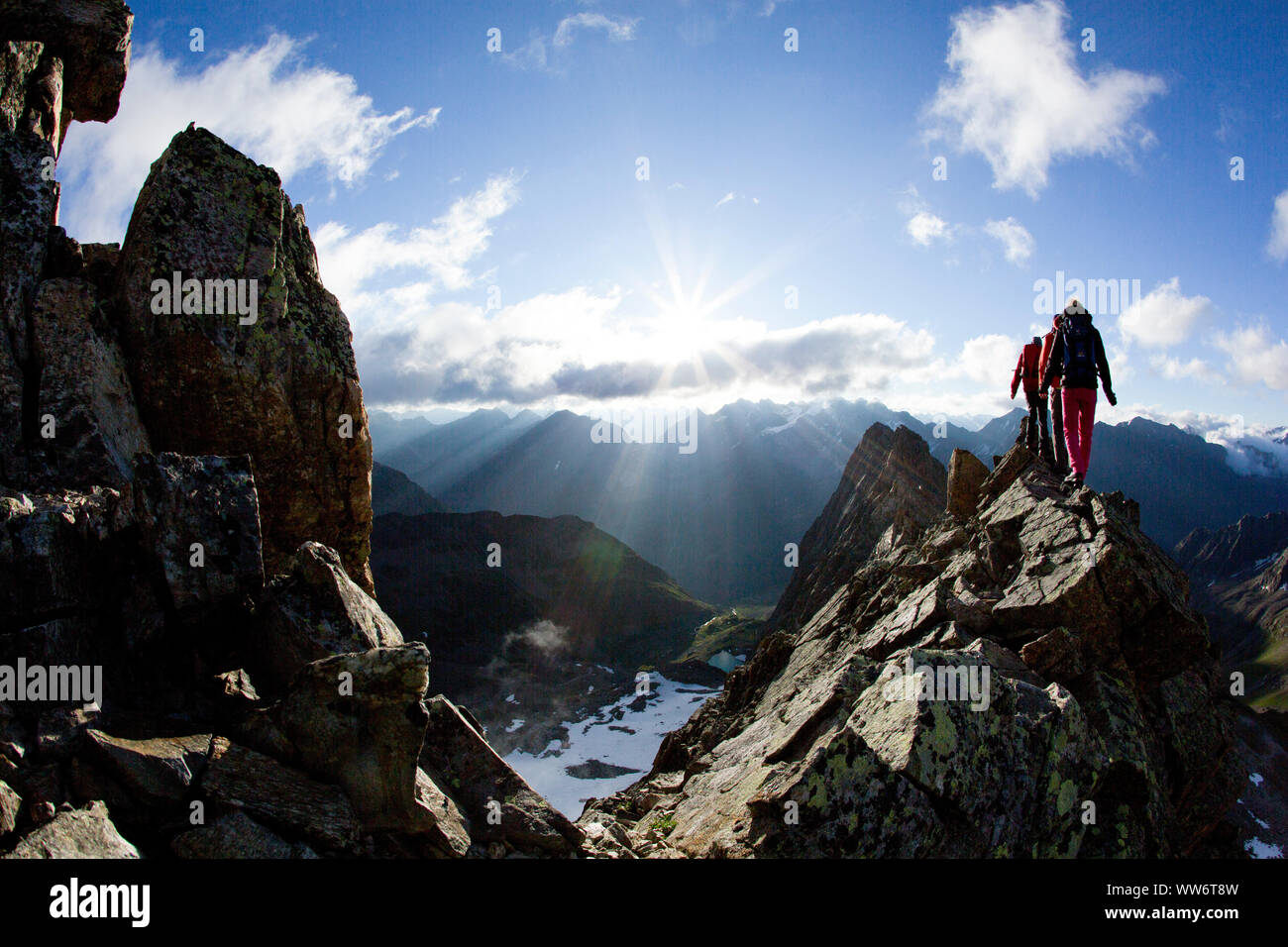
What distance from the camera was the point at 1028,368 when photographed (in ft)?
92.9

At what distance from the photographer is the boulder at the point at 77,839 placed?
324 inches

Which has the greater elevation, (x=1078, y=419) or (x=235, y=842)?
(x=1078, y=419)

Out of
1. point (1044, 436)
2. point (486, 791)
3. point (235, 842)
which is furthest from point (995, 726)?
point (1044, 436)

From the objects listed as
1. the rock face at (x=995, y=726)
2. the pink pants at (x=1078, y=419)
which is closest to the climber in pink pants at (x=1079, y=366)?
the pink pants at (x=1078, y=419)

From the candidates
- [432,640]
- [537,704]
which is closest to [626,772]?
[537,704]

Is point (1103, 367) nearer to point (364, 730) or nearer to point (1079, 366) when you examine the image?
point (1079, 366)

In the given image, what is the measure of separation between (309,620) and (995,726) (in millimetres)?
14774

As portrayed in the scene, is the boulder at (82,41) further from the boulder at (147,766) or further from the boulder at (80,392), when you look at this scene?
the boulder at (147,766)

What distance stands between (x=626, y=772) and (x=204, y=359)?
396 feet

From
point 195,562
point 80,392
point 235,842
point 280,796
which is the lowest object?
point 235,842

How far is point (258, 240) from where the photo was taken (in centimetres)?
1853

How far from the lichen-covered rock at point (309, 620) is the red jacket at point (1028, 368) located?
1040 inches
